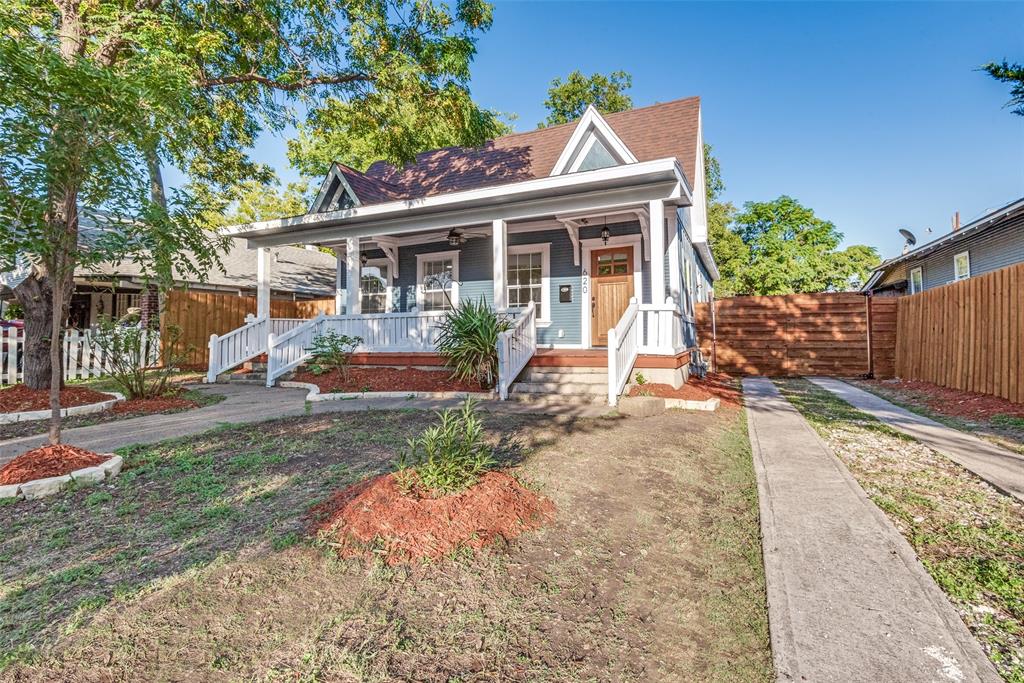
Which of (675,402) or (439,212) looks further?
(439,212)

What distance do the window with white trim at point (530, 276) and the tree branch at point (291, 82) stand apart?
4.86 metres

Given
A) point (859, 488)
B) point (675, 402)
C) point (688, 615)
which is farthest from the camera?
point (675, 402)

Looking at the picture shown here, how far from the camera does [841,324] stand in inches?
476

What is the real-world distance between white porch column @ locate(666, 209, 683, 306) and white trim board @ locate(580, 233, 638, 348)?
0.87m

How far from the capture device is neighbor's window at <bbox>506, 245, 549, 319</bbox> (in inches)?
429

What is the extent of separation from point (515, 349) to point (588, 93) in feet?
77.4

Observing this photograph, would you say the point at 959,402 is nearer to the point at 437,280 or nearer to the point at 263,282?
the point at 437,280

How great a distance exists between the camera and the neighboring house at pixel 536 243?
770 centimetres

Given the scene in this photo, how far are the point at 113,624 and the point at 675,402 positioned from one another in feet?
20.4

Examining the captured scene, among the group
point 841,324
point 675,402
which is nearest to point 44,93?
point 675,402

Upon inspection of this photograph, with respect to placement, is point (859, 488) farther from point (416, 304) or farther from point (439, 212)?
point (416, 304)

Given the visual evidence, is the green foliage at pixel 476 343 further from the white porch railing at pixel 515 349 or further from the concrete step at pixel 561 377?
the concrete step at pixel 561 377

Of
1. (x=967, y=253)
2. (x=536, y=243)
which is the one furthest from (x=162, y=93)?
(x=967, y=253)

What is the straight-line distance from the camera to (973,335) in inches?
294
